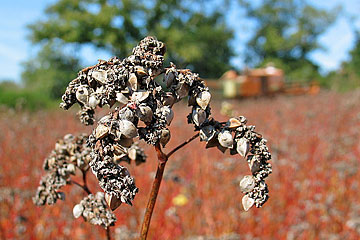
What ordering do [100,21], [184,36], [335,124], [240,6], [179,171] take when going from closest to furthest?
[179,171], [335,124], [100,21], [184,36], [240,6]

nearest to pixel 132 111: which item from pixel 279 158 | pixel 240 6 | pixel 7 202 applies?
pixel 7 202

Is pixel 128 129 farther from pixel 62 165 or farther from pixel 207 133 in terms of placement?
pixel 62 165

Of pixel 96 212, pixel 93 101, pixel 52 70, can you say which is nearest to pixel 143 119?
pixel 93 101

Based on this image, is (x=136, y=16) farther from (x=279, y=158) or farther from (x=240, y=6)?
(x=279, y=158)

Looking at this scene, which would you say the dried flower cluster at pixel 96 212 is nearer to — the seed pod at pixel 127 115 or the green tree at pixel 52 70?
the seed pod at pixel 127 115

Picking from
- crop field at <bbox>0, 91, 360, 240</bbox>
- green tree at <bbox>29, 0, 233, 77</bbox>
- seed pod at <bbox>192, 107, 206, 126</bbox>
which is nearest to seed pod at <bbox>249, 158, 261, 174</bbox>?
seed pod at <bbox>192, 107, 206, 126</bbox>

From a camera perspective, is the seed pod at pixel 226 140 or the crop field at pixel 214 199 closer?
the seed pod at pixel 226 140

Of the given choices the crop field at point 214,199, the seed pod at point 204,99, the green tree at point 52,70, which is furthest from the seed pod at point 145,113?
the green tree at point 52,70

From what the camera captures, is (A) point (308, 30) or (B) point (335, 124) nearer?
(B) point (335, 124)
